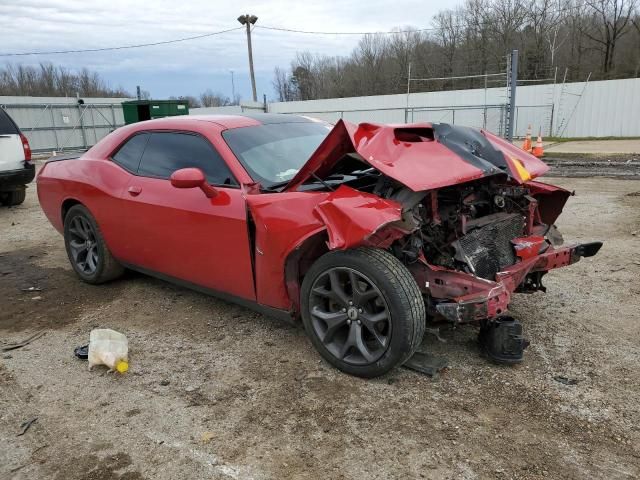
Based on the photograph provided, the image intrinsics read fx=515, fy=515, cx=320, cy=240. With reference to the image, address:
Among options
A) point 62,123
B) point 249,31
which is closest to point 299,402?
point 62,123

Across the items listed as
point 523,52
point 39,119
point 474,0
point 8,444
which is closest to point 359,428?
point 8,444

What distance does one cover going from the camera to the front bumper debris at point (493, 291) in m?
2.86

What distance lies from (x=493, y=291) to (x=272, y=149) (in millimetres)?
1955

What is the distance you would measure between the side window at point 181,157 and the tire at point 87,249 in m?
0.93

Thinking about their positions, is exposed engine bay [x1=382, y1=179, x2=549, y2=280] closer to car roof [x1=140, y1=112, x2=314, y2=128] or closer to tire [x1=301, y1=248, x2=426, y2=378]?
tire [x1=301, y1=248, x2=426, y2=378]

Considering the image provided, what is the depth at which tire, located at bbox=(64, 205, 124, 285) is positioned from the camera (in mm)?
4844

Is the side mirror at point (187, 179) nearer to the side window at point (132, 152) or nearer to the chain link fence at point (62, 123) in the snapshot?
the side window at point (132, 152)

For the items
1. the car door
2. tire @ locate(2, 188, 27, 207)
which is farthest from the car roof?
tire @ locate(2, 188, 27, 207)

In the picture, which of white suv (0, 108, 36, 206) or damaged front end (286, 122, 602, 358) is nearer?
damaged front end (286, 122, 602, 358)

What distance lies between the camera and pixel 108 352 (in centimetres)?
343

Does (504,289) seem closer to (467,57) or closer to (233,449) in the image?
(233,449)

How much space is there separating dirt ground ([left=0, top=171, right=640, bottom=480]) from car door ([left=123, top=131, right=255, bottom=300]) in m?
0.46

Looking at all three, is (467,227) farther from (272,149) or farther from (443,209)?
(272,149)

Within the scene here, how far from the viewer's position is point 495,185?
3.55 meters
